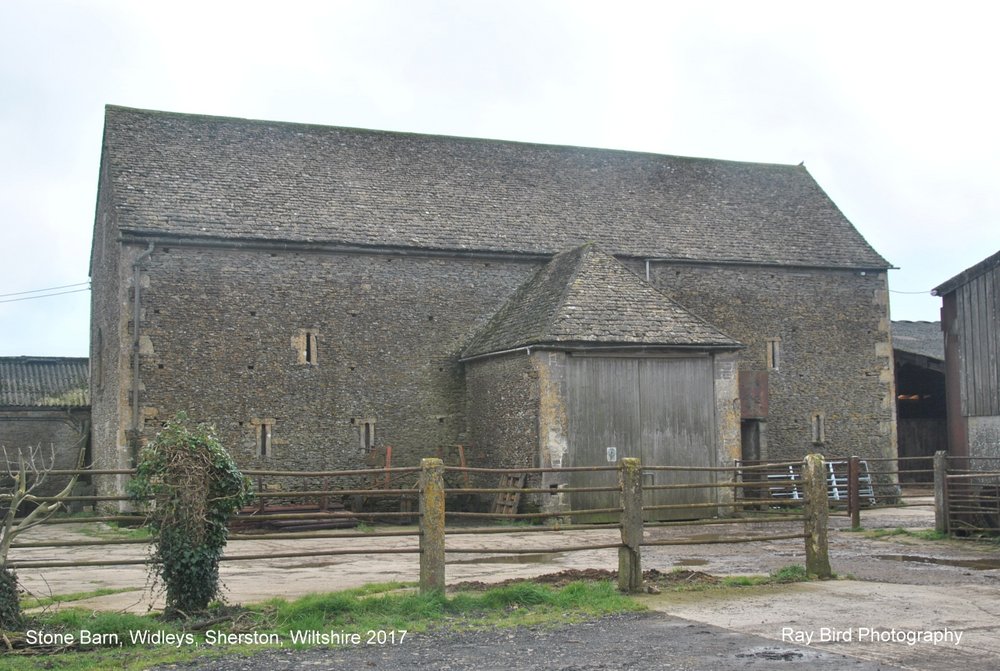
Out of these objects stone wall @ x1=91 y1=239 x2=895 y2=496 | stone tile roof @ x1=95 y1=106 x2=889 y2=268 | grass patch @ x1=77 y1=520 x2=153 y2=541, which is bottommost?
grass patch @ x1=77 y1=520 x2=153 y2=541

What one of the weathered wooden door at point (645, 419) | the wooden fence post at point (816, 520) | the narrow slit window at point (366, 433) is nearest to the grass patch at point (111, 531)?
the narrow slit window at point (366, 433)

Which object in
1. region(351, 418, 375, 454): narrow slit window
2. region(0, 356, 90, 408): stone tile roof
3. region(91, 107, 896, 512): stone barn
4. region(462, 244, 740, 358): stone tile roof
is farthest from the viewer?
region(0, 356, 90, 408): stone tile roof

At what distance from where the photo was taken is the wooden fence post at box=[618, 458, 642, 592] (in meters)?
10.5

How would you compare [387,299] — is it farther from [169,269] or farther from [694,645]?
[694,645]

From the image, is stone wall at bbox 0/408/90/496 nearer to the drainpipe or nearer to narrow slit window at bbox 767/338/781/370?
the drainpipe

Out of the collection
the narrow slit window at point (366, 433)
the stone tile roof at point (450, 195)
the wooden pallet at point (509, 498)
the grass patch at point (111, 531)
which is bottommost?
the grass patch at point (111, 531)

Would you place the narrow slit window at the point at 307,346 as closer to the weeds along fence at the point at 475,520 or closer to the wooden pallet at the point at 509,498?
the weeds along fence at the point at 475,520

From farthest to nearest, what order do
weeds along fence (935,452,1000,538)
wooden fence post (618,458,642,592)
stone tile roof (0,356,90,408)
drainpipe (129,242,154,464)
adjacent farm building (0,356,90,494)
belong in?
stone tile roof (0,356,90,408) < adjacent farm building (0,356,90,494) < drainpipe (129,242,154,464) < weeds along fence (935,452,1000,538) < wooden fence post (618,458,642,592)

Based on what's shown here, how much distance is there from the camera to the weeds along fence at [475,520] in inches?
391

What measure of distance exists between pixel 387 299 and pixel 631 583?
1402 centimetres

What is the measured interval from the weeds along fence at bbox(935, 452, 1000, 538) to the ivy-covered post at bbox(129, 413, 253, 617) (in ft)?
36.6

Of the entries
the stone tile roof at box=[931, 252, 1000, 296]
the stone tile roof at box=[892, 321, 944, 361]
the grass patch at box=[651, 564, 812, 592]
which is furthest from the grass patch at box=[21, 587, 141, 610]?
the stone tile roof at box=[892, 321, 944, 361]

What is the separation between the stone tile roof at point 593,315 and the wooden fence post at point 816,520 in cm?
896

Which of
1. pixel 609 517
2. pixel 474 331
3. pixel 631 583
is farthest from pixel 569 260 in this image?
pixel 631 583
